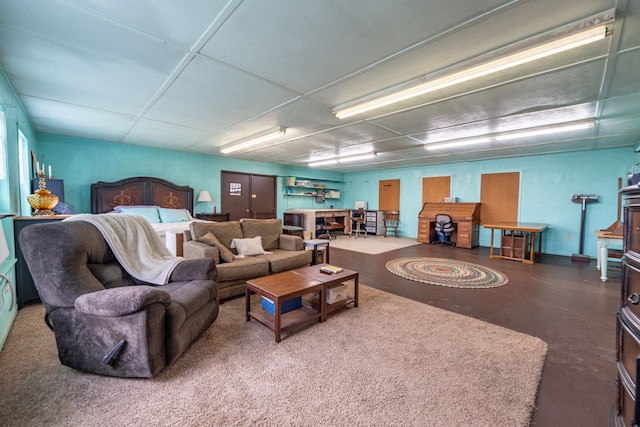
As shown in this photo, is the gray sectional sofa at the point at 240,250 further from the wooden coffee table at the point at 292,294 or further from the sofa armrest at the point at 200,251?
the wooden coffee table at the point at 292,294

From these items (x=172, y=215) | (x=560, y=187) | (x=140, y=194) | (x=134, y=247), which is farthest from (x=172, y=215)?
(x=560, y=187)

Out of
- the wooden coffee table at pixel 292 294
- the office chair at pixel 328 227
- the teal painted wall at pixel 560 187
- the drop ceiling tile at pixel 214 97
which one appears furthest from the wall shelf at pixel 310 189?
the wooden coffee table at pixel 292 294

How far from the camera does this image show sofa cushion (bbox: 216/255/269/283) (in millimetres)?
2865

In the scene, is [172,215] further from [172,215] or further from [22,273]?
[22,273]

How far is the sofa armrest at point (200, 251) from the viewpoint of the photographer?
294 centimetres

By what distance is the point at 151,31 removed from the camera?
5.91ft

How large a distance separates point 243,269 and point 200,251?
1.78 ft

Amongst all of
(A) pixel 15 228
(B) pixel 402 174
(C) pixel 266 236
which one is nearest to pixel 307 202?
(B) pixel 402 174

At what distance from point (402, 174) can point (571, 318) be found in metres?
6.44

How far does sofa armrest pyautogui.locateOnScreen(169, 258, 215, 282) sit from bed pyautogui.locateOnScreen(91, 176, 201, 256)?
229 centimetres

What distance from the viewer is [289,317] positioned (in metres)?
2.38

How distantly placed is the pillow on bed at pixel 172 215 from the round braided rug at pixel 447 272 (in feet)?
14.1

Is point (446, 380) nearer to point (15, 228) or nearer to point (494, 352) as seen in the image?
point (494, 352)

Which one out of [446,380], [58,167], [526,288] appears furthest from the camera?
[58,167]
